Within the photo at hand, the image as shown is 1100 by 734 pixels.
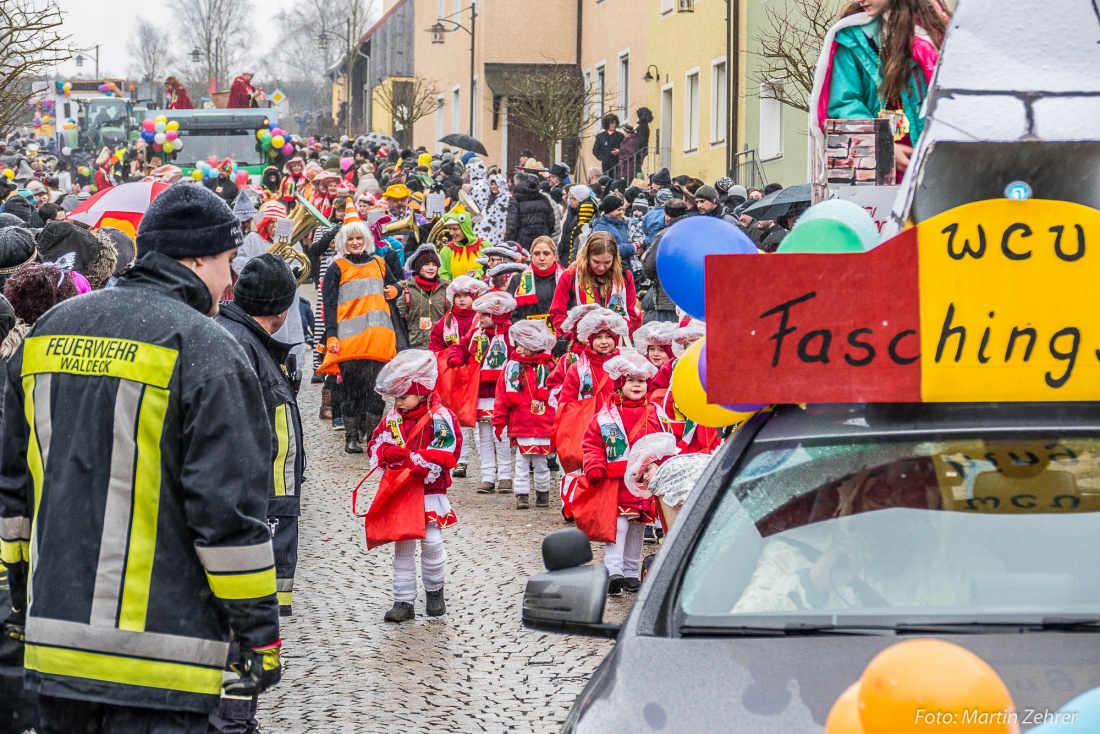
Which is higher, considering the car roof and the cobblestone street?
the car roof

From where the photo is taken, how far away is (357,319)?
13422mm

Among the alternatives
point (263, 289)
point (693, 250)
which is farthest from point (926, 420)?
point (263, 289)

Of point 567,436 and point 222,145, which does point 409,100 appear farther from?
point 567,436

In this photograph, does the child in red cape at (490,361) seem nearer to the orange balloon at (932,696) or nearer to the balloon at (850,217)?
the balloon at (850,217)

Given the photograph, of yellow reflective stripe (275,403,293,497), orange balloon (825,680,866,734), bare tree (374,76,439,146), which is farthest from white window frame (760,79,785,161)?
orange balloon (825,680,866,734)

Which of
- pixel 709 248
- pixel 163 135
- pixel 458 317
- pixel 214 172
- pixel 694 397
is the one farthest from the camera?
pixel 163 135

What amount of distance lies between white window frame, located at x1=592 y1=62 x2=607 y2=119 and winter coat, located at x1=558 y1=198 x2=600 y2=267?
782 inches

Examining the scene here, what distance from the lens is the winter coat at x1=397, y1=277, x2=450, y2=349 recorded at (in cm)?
1422

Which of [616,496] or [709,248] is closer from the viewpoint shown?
[709,248]

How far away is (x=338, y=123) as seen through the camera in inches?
3194

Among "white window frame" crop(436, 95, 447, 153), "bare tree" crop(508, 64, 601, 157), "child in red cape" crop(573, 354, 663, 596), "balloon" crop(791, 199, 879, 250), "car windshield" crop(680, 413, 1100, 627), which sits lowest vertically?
"child in red cape" crop(573, 354, 663, 596)

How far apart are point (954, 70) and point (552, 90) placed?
31689 mm

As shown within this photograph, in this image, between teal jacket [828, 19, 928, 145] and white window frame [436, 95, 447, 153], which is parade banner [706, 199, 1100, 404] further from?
white window frame [436, 95, 447, 153]

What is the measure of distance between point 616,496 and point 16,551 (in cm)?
485
